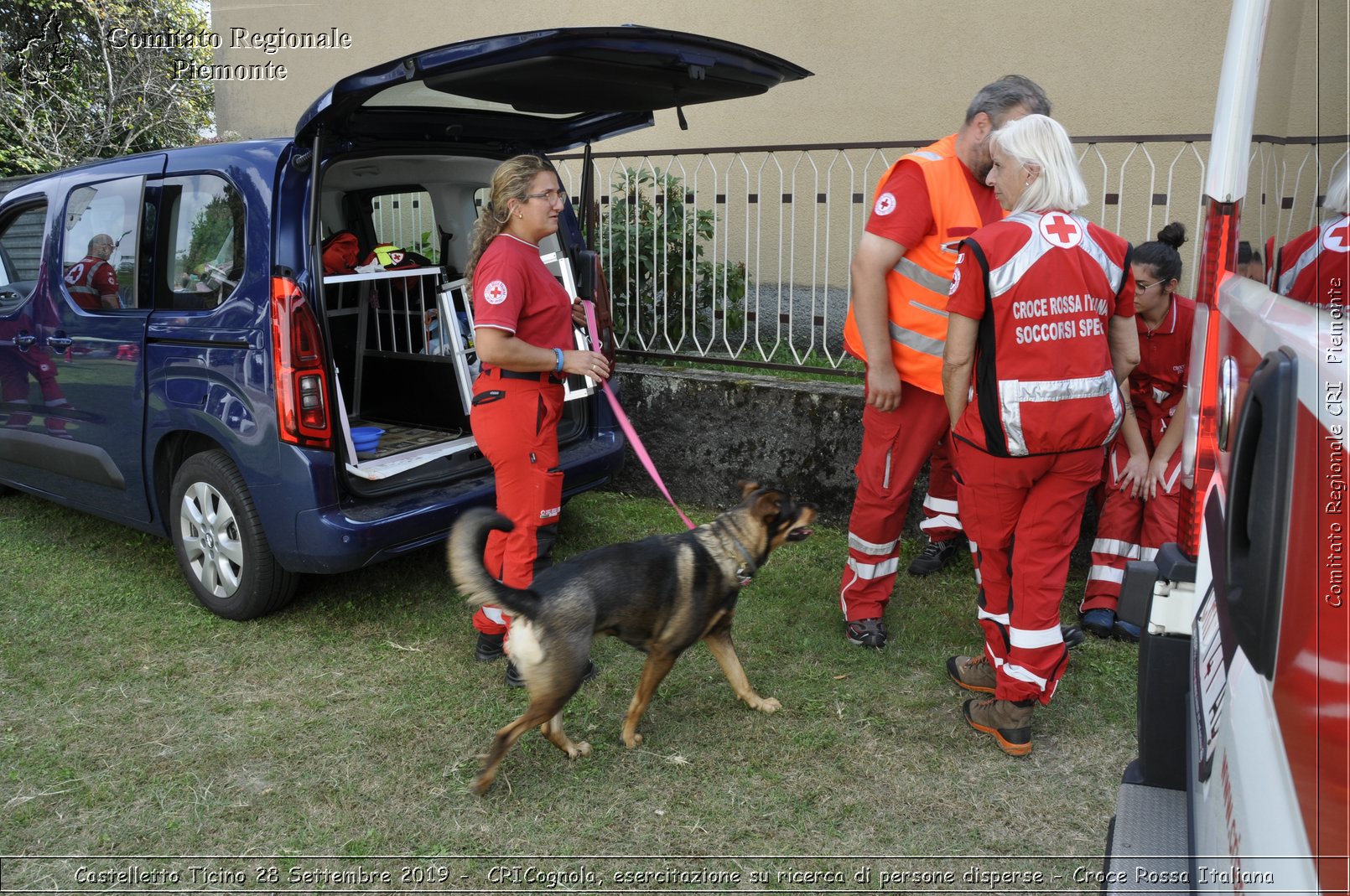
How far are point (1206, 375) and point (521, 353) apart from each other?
85.8 inches

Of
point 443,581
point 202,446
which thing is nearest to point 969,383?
point 443,581

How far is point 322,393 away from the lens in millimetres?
3672

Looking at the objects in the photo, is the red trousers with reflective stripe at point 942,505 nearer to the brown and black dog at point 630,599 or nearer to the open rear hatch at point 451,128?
the brown and black dog at point 630,599

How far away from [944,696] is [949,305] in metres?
1.48

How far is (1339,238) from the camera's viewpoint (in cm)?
111

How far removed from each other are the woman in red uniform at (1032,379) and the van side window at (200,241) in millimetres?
2775

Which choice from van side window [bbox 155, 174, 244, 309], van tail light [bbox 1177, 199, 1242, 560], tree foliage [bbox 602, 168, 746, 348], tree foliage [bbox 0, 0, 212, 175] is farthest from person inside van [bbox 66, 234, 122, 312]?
tree foliage [bbox 0, 0, 212, 175]

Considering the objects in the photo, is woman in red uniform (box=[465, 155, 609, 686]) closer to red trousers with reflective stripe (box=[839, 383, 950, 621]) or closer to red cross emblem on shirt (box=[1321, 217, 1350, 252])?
red trousers with reflective stripe (box=[839, 383, 950, 621])

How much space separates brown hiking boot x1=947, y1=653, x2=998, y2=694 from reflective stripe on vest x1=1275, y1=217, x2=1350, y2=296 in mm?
2377

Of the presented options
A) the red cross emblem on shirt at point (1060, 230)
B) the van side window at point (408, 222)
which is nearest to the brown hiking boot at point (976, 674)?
the red cross emblem on shirt at point (1060, 230)

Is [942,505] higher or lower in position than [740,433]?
lower

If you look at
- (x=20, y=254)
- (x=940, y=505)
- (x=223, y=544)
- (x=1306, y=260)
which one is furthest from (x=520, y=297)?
(x=20, y=254)

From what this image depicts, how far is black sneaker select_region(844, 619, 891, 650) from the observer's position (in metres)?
3.85

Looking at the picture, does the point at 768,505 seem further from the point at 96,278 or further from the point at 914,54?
the point at 914,54
